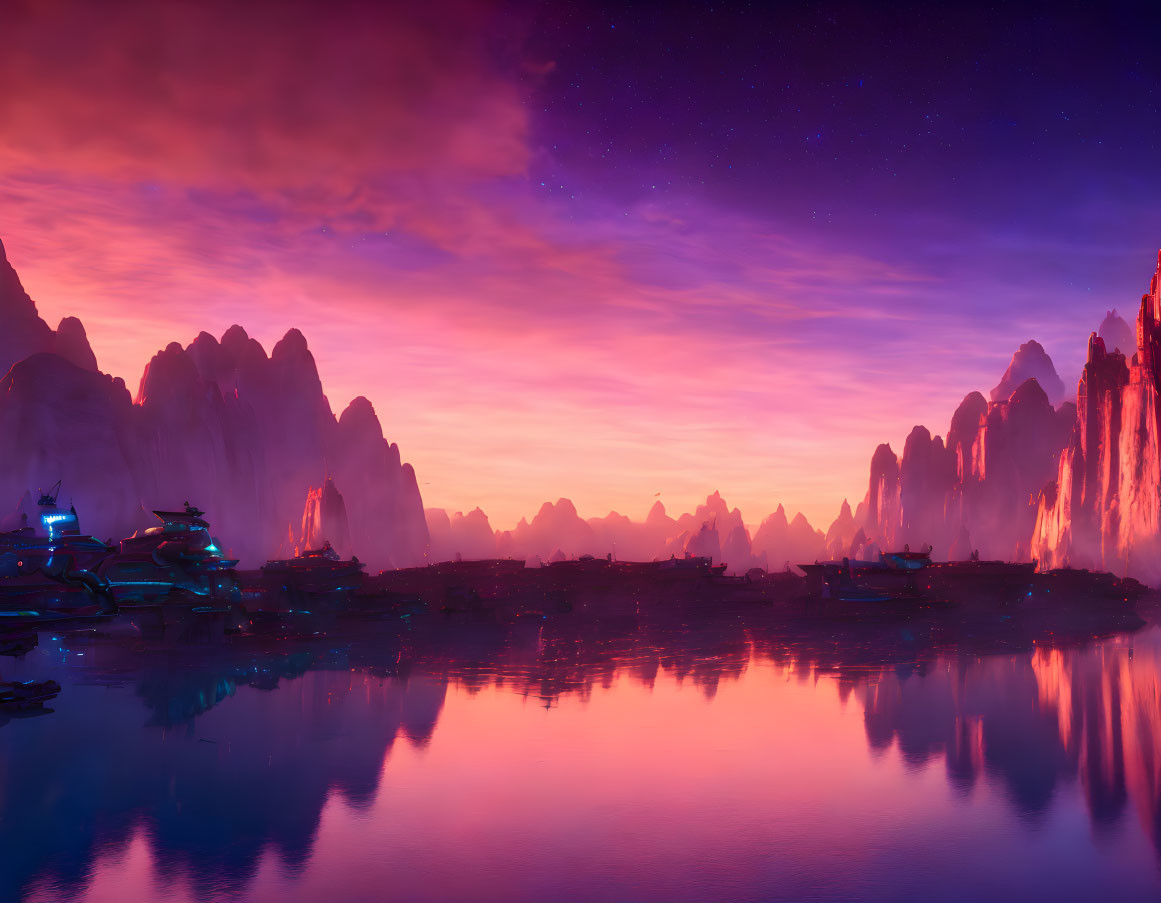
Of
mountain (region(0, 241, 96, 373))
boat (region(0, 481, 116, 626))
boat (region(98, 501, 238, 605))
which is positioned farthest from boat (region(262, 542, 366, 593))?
mountain (region(0, 241, 96, 373))

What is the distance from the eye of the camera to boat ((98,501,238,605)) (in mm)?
79250

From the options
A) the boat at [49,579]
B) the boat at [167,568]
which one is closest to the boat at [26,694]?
the boat at [49,579]

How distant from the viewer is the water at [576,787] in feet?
72.2

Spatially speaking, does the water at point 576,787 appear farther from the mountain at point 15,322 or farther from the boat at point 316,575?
the mountain at point 15,322

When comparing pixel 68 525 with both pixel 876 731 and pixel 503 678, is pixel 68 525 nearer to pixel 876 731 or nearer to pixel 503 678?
pixel 503 678

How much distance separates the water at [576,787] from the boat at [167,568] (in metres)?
20.1

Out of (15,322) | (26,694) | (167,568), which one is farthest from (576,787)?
(15,322)

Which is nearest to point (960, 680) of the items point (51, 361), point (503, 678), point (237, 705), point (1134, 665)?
point (1134, 665)

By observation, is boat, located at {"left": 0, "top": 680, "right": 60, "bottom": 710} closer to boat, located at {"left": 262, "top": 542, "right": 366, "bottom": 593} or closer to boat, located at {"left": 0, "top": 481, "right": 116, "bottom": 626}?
boat, located at {"left": 0, "top": 481, "right": 116, "bottom": 626}

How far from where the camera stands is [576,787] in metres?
30.9

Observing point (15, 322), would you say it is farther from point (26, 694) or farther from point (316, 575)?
point (26, 694)

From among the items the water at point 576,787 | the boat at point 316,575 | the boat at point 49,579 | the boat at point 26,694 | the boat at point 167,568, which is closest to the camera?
the water at point 576,787

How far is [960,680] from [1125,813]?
101 feet

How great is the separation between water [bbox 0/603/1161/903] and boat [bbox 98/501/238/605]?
65.9 ft
